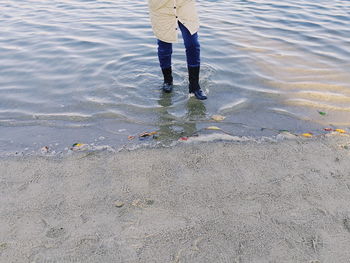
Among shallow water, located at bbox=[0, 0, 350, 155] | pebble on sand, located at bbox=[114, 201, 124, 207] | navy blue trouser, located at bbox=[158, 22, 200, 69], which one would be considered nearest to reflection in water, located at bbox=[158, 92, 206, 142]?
shallow water, located at bbox=[0, 0, 350, 155]

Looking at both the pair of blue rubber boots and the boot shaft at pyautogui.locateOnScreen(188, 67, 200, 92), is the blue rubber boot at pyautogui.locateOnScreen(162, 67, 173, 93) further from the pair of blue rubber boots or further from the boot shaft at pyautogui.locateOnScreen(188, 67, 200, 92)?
the boot shaft at pyautogui.locateOnScreen(188, 67, 200, 92)

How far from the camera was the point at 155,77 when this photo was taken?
4746 millimetres

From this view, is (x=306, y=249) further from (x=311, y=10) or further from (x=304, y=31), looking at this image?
(x=311, y=10)

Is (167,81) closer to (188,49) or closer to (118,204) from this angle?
(188,49)

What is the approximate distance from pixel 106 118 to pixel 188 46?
1228 mm

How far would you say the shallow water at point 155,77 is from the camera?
368 cm

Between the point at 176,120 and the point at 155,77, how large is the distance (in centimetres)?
121

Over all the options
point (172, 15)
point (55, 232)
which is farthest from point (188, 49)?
point (55, 232)

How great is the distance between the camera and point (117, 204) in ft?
8.32

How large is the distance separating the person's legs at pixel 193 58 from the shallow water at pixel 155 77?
122 mm

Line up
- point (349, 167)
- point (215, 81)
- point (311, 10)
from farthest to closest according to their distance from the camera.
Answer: point (311, 10), point (215, 81), point (349, 167)

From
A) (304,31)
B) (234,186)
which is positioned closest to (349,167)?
(234,186)

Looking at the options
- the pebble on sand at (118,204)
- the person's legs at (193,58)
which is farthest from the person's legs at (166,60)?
the pebble on sand at (118,204)

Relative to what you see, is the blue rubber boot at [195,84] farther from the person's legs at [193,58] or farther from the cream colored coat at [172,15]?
the cream colored coat at [172,15]
